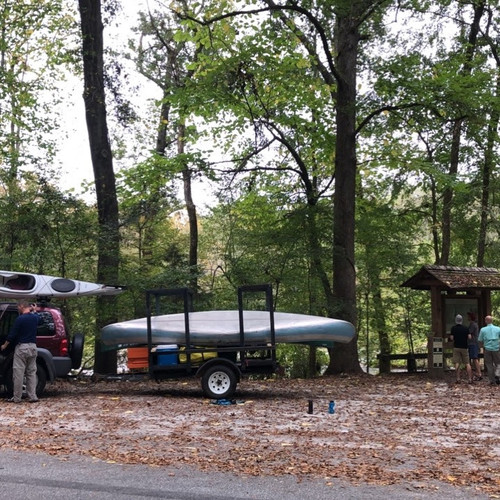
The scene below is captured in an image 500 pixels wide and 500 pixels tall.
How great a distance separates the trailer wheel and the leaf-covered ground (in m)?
0.33

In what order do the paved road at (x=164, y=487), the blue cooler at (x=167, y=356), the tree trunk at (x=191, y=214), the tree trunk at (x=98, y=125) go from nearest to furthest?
the paved road at (x=164, y=487)
the blue cooler at (x=167, y=356)
the tree trunk at (x=98, y=125)
the tree trunk at (x=191, y=214)

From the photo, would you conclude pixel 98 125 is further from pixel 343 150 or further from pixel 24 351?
pixel 24 351

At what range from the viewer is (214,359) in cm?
1425

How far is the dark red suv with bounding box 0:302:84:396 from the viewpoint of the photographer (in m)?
14.2

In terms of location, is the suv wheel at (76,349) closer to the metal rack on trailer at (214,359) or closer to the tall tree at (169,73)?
the metal rack on trailer at (214,359)

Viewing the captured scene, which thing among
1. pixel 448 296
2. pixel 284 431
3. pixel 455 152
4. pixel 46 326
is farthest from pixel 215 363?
pixel 455 152

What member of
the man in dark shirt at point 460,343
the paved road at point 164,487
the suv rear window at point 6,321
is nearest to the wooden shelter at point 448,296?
the man in dark shirt at point 460,343

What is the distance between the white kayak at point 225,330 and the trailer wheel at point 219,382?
0.56 m

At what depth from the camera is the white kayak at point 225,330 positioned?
569 inches

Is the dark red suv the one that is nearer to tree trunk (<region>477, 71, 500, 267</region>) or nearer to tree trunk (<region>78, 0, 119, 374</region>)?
tree trunk (<region>78, 0, 119, 374</region>)

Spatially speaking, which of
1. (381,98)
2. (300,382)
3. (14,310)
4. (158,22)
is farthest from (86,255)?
(158,22)

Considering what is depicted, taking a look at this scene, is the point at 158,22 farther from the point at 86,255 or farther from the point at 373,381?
the point at 373,381

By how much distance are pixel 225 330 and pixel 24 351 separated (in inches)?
156

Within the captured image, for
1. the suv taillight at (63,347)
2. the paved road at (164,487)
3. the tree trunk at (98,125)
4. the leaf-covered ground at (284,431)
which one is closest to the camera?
the paved road at (164,487)
